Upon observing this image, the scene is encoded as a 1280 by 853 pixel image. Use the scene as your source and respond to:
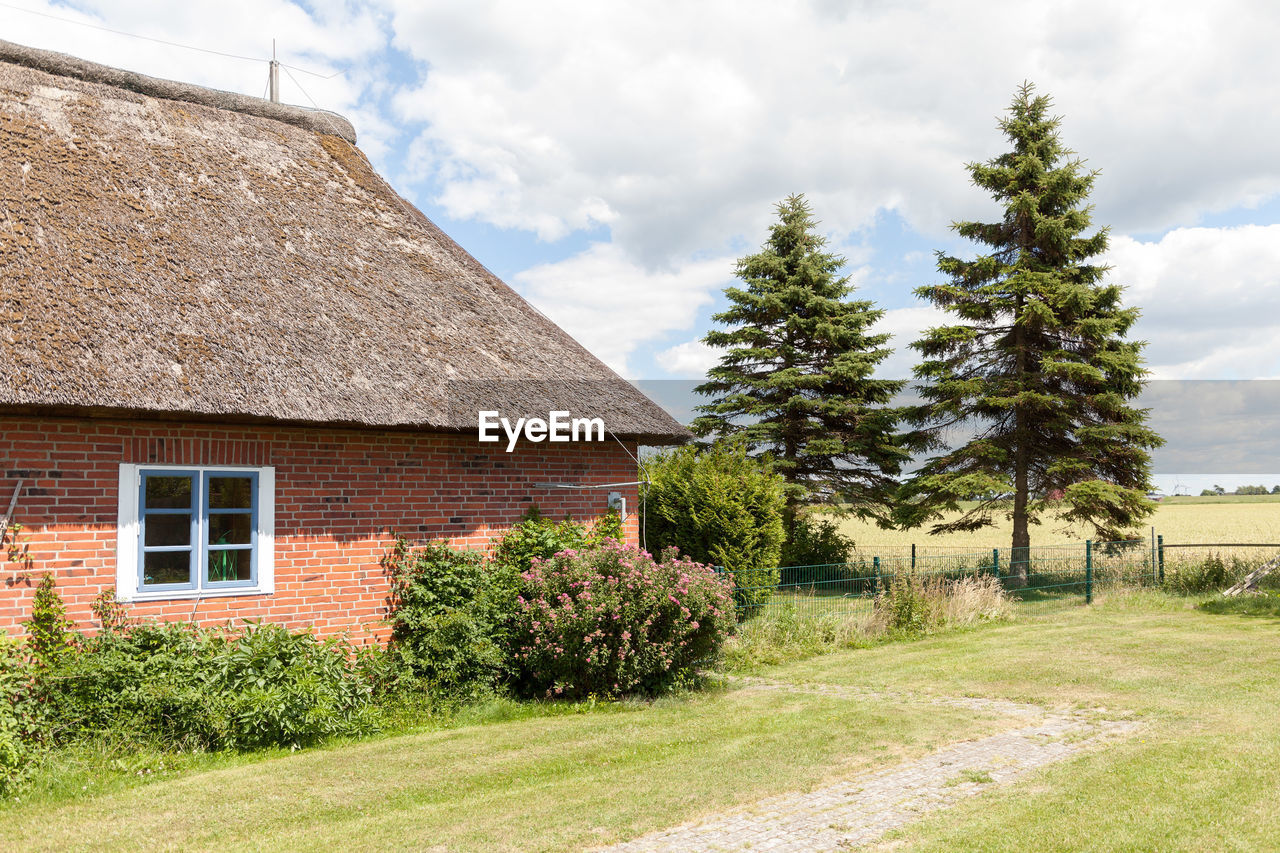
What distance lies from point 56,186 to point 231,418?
3400 millimetres

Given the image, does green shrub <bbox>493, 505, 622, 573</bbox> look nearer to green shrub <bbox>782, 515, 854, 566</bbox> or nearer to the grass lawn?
the grass lawn

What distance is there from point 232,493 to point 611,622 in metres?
3.85

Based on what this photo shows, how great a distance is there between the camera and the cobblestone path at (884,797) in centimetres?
517

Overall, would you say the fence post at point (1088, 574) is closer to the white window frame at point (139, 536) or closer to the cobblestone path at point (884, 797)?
the cobblestone path at point (884, 797)

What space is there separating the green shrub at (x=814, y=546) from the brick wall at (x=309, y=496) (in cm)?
1002

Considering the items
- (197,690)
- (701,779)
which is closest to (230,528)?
(197,690)

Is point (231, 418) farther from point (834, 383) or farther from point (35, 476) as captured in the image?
point (834, 383)

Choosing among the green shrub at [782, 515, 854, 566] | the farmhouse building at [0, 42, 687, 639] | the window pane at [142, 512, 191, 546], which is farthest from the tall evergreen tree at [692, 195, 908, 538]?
the window pane at [142, 512, 191, 546]

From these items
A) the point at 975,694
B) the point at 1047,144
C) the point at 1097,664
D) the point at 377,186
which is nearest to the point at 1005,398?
the point at 1047,144

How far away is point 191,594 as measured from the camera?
26.2 feet

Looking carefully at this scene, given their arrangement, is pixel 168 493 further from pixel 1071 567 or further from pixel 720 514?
pixel 1071 567

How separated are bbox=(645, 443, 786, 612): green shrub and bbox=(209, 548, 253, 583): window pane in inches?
273

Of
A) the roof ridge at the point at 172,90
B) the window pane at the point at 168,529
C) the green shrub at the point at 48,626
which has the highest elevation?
the roof ridge at the point at 172,90

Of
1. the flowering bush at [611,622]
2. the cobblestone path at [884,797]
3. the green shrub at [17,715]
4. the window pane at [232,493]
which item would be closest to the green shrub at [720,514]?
the flowering bush at [611,622]
